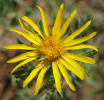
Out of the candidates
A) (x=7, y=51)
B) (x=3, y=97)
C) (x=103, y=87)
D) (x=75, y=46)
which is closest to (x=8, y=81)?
(x=3, y=97)

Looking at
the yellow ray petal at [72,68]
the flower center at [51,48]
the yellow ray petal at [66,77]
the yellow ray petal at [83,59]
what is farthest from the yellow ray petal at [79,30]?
the yellow ray petal at [66,77]

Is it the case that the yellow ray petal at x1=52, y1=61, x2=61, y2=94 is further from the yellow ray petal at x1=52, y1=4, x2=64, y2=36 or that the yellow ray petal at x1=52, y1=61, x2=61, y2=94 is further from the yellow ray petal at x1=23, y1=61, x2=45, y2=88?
the yellow ray petal at x1=52, y1=4, x2=64, y2=36

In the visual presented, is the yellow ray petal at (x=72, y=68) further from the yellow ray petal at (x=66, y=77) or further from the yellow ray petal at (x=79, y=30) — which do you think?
the yellow ray petal at (x=79, y=30)

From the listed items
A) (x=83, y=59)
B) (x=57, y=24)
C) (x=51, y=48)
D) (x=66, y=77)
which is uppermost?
(x=57, y=24)

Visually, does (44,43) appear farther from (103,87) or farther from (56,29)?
(103,87)

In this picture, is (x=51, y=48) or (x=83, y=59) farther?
(x=51, y=48)

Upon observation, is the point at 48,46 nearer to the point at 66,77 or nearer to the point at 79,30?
the point at 79,30

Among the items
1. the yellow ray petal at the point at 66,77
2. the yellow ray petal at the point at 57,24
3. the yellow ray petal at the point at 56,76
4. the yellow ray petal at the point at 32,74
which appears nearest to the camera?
the yellow ray petal at the point at 66,77

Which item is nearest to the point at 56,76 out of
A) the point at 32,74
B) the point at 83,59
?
the point at 32,74
